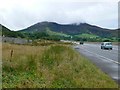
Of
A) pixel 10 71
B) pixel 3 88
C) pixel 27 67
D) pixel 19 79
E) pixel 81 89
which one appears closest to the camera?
pixel 3 88

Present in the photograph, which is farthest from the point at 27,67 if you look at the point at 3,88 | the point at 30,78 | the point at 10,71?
the point at 3,88

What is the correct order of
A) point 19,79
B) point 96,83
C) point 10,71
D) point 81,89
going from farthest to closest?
point 10,71, point 96,83, point 19,79, point 81,89

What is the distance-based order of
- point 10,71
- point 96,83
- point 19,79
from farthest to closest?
point 10,71, point 96,83, point 19,79

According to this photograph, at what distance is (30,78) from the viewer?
36.9 feet

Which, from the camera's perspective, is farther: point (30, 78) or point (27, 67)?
point (27, 67)

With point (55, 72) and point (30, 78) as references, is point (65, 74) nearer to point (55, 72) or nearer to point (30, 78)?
point (55, 72)

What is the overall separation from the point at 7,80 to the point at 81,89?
2324 mm

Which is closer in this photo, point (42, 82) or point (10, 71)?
point (42, 82)

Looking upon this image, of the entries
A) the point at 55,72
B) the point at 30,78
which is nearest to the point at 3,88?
the point at 30,78

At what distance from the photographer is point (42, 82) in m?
10.6

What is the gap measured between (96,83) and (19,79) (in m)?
2.60

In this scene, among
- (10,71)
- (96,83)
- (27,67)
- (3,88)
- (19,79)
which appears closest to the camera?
(3,88)

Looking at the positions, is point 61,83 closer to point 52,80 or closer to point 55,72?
point 52,80

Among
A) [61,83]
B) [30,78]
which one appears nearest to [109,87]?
[61,83]
